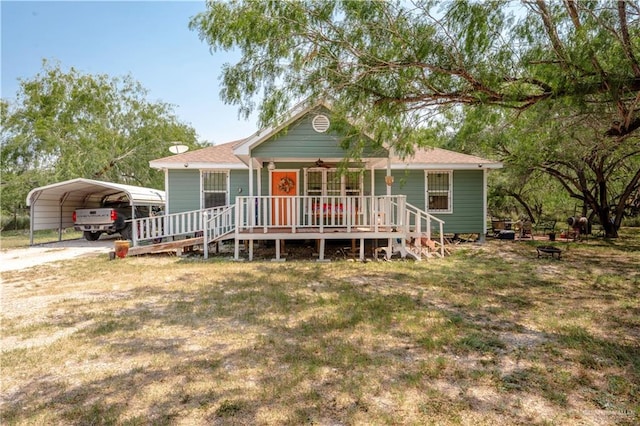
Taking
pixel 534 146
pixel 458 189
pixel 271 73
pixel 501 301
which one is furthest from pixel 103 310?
pixel 534 146

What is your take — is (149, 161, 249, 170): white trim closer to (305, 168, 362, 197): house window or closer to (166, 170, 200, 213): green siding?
(166, 170, 200, 213): green siding

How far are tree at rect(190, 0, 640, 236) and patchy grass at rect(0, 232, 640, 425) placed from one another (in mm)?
3108

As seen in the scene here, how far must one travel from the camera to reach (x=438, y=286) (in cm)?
651

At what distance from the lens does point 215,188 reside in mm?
12703

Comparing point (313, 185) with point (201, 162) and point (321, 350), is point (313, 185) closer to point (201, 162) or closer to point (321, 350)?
point (201, 162)

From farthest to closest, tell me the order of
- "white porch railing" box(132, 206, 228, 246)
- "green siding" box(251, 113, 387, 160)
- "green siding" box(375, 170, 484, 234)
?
"green siding" box(375, 170, 484, 234), "white porch railing" box(132, 206, 228, 246), "green siding" box(251, 113, 387, 160)

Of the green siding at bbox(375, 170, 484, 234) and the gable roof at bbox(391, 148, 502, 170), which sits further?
the green siding at bbox(375, 170, 484, 234)

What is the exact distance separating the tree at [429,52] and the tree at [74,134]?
68.8 feet

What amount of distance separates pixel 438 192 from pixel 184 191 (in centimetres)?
922

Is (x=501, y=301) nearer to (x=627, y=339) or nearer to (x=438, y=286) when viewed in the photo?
(x=438, y=286)

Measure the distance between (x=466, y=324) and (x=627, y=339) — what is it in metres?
1.66

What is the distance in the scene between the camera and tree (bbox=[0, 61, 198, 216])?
2245 centimetres

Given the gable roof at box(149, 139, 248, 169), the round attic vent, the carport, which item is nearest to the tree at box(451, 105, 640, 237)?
the round attic vent

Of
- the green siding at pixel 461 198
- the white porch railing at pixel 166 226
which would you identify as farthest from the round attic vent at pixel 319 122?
the green siding at pixel 461 198
